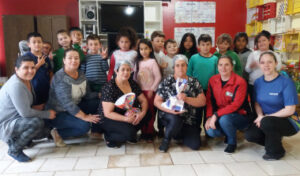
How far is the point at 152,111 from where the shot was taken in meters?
2.66

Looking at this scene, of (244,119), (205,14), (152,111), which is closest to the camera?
(244,119)

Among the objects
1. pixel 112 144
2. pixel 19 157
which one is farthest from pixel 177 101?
pixel 19 157

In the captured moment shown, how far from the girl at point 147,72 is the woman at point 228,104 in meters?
0.65

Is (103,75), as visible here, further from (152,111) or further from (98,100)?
(152,111)

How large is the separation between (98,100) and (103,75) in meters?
0.32

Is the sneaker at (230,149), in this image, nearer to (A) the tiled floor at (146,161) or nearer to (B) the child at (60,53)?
(A) the tiled floor at (146,161)

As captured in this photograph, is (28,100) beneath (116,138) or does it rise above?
above

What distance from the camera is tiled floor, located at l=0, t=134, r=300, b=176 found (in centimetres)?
196

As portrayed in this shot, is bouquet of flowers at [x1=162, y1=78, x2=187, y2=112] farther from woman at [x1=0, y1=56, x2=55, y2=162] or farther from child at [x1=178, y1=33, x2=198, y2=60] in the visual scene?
woman at [x1=0, y1=56, x2=55, y2=162]

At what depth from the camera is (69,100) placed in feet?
7.79

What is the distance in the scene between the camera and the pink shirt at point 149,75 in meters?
2.56

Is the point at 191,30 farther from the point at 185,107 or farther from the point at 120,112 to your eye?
the point at 120,112

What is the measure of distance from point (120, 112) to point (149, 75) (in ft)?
1.74

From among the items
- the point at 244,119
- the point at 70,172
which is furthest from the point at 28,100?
the point at 244,119
